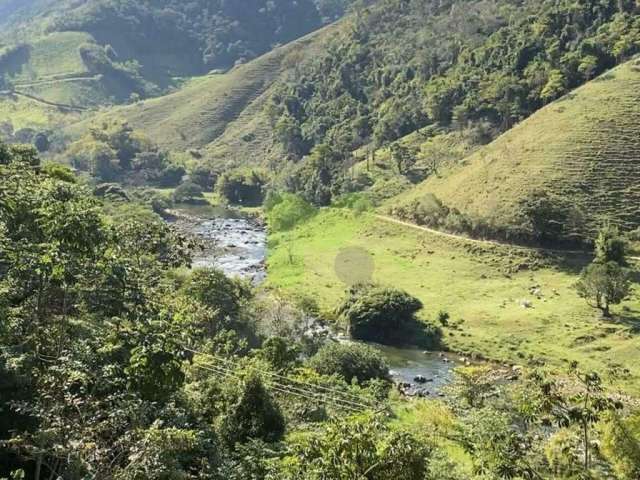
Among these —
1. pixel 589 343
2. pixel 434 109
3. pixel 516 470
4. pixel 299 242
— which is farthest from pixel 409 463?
pixel 434 109

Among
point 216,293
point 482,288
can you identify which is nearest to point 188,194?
point 482,288

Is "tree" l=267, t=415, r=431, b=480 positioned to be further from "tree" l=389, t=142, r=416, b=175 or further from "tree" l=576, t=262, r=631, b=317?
"tree" l=389, t=142, r=416, b=175

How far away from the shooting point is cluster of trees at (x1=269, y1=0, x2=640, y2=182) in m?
118

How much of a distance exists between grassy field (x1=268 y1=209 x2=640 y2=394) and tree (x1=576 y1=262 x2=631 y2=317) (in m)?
1.50

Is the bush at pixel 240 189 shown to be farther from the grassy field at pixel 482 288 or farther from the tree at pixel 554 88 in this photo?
the tree at pixel 554 88

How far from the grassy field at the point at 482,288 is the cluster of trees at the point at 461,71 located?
31846 mm

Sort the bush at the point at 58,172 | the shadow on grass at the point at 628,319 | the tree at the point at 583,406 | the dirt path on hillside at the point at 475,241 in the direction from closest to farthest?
the tree at the point at 583,406
the shadow on grass at the point at 628,319
the bush at the point at 58,172
the dirt path on hillside at the point at 475,241

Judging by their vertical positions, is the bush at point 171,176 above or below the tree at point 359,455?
above

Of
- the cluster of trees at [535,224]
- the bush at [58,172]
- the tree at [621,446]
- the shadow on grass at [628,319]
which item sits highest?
the bush at [58,172]

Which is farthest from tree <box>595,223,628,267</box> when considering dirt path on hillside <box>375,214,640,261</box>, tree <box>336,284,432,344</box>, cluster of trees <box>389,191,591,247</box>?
tree <box>336,284,432,344</box>

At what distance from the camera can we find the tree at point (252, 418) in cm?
2558

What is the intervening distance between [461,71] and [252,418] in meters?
134

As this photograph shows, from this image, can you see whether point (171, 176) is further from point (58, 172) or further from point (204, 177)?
point (58, 172)

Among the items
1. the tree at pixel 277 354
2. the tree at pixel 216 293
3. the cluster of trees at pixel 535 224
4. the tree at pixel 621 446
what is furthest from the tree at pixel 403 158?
the tree at pixel 621 446
